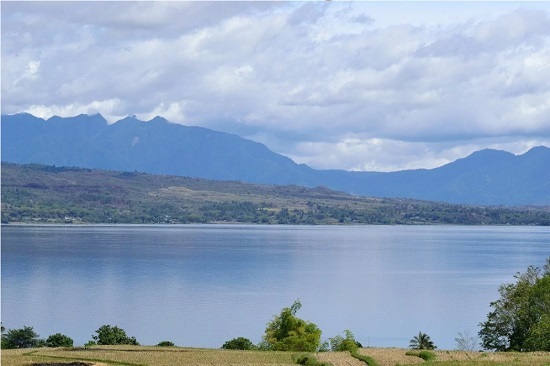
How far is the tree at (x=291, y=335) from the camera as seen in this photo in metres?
68.1

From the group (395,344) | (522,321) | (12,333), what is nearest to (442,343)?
(395,344)

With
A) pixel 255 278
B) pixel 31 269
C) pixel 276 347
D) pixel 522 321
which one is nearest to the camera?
pixel 276 347

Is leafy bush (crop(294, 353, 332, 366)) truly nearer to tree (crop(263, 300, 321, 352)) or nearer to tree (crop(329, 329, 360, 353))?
tree (crop(329, 329, 360, 353))

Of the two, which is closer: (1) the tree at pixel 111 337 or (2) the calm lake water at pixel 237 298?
(1) the tree at pixel 111 337

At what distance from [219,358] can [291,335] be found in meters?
18.2

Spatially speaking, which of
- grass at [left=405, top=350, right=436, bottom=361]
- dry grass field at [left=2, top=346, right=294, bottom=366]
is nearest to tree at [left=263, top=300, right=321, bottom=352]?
dry grass field at [left=2, top=346, right=294, bottom=366]

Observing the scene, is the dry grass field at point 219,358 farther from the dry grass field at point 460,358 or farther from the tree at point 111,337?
the tree at point 111,337

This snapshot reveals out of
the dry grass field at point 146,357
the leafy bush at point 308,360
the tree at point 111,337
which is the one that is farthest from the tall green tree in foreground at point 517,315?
the tree at point 111,337

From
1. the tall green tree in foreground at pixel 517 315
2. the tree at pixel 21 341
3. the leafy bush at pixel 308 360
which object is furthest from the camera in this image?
the tree at pixel 21 341

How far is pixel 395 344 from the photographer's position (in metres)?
101

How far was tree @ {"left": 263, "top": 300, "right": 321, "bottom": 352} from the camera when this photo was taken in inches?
2680

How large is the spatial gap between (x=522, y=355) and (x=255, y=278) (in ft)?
384

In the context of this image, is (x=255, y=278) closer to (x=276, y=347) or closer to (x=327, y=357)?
(x=276, y=347)

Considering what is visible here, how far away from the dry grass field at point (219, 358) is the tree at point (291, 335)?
12.5 metres
